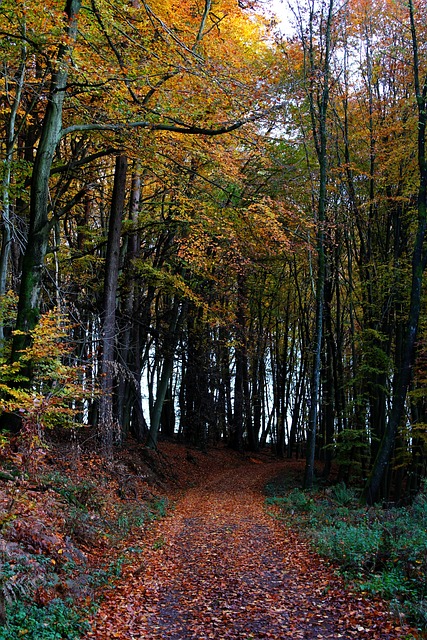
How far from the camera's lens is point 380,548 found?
6.50 metres

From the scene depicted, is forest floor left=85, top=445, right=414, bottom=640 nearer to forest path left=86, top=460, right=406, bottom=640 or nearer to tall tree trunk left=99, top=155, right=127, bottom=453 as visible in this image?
forest path left=86, top=460, right=406, bottom=640

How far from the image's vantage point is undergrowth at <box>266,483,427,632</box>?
17.6 feet

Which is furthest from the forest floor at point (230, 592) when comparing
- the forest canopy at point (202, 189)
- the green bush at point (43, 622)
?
the forest canopy at point (202, 189)

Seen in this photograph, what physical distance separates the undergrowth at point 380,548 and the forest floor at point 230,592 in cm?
19

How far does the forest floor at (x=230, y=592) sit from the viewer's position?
191 inches

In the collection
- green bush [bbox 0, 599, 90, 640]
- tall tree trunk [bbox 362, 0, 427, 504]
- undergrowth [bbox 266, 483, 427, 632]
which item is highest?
tall tree trunk [bbox 362, 0, 427, 504]

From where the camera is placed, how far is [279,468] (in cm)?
2286

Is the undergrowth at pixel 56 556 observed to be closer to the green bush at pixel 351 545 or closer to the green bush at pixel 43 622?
the green bush at pixel 43 622

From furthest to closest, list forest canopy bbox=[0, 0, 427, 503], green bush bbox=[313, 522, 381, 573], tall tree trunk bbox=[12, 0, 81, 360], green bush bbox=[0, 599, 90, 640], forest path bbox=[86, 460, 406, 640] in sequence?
forest canopy bbox=[0, 0, 427, 503] < tall tree trunk bbox=[12, 0, 81, 360] < green bush bbox=[313, 522, 381, 573] < forest path bbox=[86, 460, 406, 640] < green bush bbox=[0, 599, 90, 640]

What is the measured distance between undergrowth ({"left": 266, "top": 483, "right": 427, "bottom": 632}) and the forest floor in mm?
195

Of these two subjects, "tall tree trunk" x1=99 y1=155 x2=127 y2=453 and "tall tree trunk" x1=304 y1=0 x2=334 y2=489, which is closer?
"tall tree trunk" x1=99 y1=155 x2=127 y2=453

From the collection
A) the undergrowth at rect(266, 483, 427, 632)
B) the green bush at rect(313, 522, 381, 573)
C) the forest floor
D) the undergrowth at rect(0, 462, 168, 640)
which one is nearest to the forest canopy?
the undergrowth at rect(0, 462, 168, 640)

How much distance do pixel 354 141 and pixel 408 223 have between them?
347 centimetres

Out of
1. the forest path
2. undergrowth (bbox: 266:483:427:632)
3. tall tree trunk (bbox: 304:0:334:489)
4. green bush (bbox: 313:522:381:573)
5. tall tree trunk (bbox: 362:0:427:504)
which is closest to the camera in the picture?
the forest path
